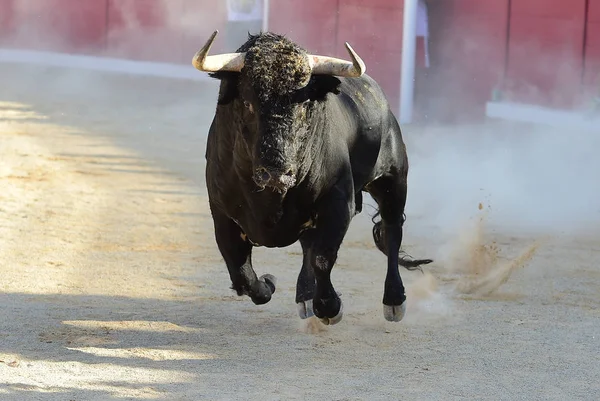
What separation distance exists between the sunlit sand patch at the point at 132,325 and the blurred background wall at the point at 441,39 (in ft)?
16.9

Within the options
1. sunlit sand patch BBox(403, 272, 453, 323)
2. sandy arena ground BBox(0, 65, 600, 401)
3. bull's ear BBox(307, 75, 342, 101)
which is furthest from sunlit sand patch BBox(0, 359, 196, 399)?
sunlit sand patch BBox(403, 272, 453, 323)

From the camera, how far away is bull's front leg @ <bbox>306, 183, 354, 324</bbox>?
11.1ft

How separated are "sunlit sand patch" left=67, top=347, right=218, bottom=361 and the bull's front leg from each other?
35cm

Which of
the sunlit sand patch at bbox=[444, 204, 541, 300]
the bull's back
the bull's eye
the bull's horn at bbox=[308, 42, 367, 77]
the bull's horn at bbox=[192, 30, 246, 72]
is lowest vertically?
the sunlit sand patch at bbox=[444, 204, 541, 300]

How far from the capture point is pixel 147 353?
11.1 feet

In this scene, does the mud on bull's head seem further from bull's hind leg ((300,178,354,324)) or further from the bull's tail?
the bull's tail

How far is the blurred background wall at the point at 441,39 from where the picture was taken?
8242 mm

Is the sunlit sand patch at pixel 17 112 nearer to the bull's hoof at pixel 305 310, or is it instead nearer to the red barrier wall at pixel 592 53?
the red barrier wall at pixel 592 53

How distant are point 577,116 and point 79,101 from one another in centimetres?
460

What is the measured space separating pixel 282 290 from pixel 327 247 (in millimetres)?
996

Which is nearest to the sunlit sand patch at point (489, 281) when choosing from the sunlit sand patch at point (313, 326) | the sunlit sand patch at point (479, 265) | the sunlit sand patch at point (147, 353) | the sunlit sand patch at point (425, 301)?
the sunlit sand patch at point (479, 265)

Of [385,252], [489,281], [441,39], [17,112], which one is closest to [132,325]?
[385,252]

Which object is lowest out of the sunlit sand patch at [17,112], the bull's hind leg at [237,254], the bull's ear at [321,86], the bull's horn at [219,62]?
the sunlit sand patch at [17,112]

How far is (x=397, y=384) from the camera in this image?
315 centimetres
